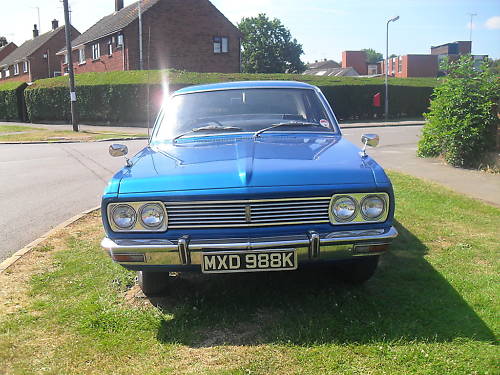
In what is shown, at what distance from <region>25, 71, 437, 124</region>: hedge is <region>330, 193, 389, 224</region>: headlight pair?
2436cm

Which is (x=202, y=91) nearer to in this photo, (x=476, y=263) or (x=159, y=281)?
(x=159, y=281)

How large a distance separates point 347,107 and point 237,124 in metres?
28.2

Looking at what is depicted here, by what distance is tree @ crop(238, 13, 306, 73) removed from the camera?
69312 mm

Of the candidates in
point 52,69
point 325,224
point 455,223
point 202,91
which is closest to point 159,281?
point 325,224

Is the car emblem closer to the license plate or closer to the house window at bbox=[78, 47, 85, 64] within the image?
the license plate

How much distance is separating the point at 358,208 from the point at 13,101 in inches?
1383

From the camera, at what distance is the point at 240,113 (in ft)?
15.4

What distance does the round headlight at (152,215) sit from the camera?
325 centimetres

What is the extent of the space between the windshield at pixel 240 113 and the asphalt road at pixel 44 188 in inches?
95.5

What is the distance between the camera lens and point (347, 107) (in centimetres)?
3169

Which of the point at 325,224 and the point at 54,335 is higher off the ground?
the point at 325,224

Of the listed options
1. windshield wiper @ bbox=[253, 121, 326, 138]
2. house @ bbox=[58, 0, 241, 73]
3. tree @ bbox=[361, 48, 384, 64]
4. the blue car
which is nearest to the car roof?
windshield wiper @ bbox=[253, 121, 326, 138]

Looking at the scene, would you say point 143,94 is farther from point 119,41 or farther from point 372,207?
point 372,207

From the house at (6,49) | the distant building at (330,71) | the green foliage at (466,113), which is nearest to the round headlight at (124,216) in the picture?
the green foliage at (466,113)
